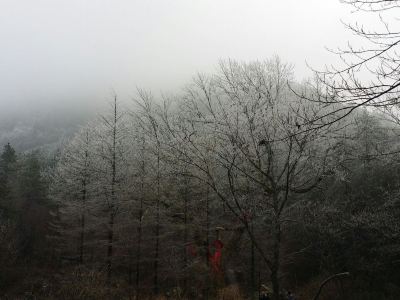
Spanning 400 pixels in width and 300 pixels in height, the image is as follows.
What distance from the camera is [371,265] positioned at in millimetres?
16500

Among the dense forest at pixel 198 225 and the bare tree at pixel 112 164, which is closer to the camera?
the dense forest at pixel 198 225

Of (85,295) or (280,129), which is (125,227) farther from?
(280,129)

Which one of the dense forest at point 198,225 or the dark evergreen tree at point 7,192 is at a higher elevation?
the dark evergreen tree at point 7,192

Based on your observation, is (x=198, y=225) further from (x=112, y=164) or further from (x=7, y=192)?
(x=7, y=192)

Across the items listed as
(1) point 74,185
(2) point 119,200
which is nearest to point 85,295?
(2) point 119,200

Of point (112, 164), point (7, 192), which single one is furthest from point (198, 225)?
point (7, 192)

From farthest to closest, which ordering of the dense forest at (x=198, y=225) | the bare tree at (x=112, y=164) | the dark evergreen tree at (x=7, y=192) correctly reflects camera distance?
the dark evergreen tree at (x=7, y=192) < the bare tree at (x=112, y=164) < the dense forest at (x=198, y=225)

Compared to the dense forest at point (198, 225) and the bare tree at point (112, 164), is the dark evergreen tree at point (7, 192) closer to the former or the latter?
the dense forest at point (198, 225)

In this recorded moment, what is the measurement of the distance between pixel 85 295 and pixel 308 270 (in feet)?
42.1

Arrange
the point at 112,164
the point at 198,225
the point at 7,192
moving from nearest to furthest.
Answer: the point at 198,225
the point at 112,164
the point at 7,192

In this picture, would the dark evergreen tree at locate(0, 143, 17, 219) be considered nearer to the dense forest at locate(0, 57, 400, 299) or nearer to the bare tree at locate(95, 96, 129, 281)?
the dense forest at locate(0, 57, 400, 299)

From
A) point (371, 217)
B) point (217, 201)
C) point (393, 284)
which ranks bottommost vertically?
point (393, 284)

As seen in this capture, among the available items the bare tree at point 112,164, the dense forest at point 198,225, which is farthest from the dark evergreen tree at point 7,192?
the bare tree at point 112,164

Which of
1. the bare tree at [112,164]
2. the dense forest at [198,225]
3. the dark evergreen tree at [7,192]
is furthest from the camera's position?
the dark evergreen tree at [7,192]
